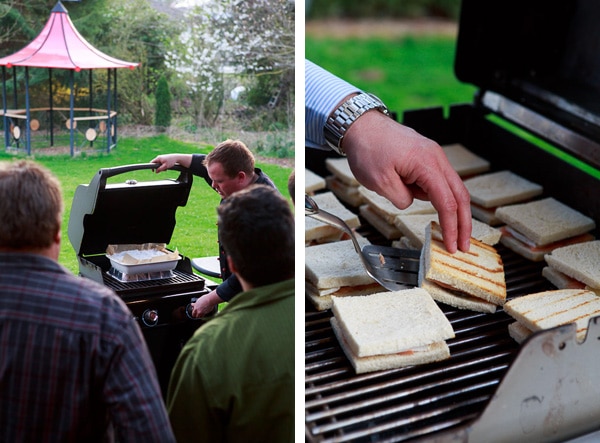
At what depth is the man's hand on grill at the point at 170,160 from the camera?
1.63 m

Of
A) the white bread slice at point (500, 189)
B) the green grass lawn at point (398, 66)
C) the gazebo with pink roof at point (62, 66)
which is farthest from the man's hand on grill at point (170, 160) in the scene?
the green grass lawn at point (398, 66)

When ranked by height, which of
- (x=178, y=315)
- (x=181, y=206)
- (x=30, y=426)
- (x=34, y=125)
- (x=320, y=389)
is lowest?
(x=320, y=389)

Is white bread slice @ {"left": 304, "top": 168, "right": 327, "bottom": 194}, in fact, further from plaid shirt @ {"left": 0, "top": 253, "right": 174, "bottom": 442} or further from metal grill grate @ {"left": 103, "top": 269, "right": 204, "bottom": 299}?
plaid shirt @ {"left": 0, "top": 253, "right": 174, "bottom": 442}

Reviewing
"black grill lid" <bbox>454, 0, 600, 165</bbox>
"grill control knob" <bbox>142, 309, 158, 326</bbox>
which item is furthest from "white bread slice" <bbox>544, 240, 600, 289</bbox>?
"grill control knob" <bbox>142, 309, 158, 326</bbox>

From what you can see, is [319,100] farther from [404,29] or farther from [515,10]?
[404,29]

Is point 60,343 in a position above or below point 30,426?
above

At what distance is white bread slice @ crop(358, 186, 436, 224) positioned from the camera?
2701 millimetres

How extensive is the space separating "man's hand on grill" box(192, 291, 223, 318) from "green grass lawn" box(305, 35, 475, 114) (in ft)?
16.8

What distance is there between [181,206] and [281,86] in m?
0.34

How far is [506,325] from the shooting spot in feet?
7.19

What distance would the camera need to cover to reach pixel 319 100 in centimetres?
228

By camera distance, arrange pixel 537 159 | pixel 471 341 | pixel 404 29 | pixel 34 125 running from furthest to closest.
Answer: pixel 404 29, pixel 537 159, pixel 471 341, pixel 34 125

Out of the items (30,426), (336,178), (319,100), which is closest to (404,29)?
(336,178)

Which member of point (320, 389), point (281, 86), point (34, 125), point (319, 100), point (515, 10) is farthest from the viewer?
point (515, 10)
